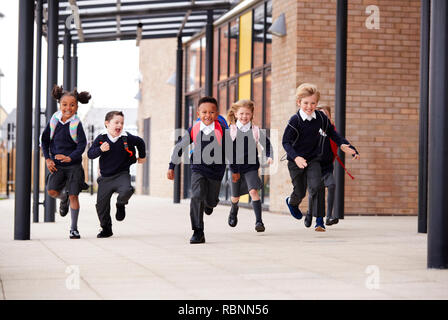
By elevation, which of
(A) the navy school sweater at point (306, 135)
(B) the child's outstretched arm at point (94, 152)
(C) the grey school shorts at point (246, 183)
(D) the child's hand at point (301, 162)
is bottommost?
(C) the grey school shorts at point (246, 183)

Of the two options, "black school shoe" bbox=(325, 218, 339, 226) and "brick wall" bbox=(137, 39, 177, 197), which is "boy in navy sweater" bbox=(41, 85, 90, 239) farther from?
"brick wall" bbox=(137, 39, 177, 197)

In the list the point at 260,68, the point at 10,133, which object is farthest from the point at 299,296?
the point at 10,133

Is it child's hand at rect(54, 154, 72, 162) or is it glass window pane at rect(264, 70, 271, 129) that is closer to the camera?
child's hand at rect(54, 154, 72, 162)

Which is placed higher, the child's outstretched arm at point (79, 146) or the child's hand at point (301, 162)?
the child's outstretched arm at point (79, 146)

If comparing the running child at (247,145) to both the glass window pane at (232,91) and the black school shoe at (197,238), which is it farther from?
the glass window pane at (232,91)

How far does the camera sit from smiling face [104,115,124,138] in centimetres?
928

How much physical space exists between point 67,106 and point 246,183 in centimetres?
253

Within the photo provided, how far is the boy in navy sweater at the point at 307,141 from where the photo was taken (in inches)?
370

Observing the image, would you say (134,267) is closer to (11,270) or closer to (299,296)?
(11,270)

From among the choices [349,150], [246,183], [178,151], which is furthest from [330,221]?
[178,151]

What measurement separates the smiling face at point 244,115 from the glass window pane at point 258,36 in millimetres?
7041

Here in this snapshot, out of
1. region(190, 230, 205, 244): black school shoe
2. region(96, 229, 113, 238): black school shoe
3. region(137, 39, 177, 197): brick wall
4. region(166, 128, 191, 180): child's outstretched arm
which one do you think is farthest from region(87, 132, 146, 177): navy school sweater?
region(137, 39, 177, 197): brick wall

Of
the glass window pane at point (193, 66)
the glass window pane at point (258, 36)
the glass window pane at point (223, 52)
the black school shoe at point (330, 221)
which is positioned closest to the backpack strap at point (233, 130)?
the black school shoe at point (330, 221)

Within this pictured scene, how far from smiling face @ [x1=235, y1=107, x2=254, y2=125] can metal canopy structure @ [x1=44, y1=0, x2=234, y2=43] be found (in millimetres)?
6244
